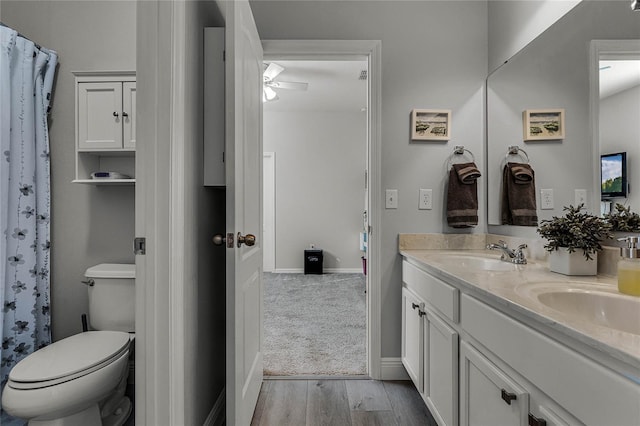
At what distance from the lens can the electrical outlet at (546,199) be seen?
1616 mm

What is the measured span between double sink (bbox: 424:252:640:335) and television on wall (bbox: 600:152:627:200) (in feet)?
1.20

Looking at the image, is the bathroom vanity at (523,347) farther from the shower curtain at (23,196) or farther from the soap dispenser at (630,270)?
the shower curtain at (23,196)

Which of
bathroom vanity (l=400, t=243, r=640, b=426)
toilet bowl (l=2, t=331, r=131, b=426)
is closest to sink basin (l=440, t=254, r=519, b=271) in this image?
bathroom vanity (l=400, t=243, r=640, b=426)

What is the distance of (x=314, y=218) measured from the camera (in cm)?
550

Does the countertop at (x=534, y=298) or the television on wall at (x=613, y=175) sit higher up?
the television on wall at (x=613, y=175)

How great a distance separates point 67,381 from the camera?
132 centimetres

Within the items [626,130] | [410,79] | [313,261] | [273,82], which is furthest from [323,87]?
[626,130]

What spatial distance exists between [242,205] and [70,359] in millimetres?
991

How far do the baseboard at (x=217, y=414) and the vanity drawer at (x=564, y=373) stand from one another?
Answer: 1.24 m

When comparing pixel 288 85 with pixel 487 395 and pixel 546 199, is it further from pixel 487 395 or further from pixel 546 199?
pixel 487 395

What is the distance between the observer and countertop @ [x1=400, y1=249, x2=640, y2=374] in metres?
0.61

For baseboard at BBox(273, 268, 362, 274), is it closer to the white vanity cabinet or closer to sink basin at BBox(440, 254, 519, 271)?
the white vanity cabinet

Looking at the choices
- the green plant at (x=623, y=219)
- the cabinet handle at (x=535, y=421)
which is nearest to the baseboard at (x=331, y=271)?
the green plant at (x=623, y=219)

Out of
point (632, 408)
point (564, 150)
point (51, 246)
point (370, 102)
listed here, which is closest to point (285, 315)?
point (51, 246)
